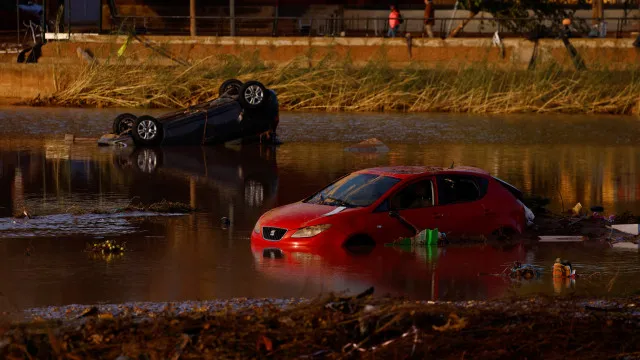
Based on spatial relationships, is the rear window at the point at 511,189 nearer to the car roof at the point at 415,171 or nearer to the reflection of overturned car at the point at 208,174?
the car roof at the point at 415,171

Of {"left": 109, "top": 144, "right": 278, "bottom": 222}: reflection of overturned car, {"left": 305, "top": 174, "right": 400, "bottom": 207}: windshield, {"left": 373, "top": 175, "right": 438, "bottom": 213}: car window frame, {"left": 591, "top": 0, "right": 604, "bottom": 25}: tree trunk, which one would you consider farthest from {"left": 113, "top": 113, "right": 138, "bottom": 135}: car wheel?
{"left": 591, "top": 0, "right": 604, "bottom": 25}: tree trunk

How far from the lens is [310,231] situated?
14758 millimetres

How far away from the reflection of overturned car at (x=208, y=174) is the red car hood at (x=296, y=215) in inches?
71.6

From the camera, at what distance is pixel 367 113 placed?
39000 mm

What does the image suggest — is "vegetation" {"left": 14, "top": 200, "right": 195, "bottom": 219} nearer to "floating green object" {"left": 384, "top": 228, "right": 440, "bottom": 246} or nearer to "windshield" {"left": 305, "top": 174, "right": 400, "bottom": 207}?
"windshield" {"left": 305, "top": 174, "right": 400, "bottom": 207}

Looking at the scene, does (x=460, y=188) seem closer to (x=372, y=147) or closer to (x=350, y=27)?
(x=372, y=147)

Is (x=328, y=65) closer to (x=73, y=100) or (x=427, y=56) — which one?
(x=427, y=56)

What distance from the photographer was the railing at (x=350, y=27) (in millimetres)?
48344

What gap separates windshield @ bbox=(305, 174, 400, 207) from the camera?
15.4 meters

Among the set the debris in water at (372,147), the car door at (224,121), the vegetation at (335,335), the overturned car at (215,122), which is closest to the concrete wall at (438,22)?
the debris in water at (372,147)

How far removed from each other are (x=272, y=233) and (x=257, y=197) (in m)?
5.17

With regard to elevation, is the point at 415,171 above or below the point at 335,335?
above

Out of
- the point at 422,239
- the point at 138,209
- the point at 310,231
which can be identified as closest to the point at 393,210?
the point at 422,239

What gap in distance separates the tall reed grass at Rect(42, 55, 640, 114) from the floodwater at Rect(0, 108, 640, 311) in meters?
1.58
